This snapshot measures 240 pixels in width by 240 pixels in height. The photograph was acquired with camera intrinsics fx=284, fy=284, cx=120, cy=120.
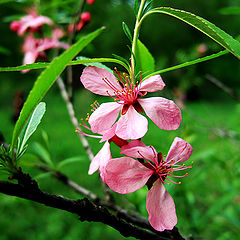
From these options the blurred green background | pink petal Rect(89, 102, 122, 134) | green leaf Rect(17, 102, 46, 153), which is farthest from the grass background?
pink petal Rect(89, 102, 122, 134)

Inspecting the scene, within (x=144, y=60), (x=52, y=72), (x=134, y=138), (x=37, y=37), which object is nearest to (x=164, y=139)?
(x=37, y=37)

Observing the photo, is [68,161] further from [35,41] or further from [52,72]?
[52,72]

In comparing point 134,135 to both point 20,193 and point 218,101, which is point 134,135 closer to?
point 20,193

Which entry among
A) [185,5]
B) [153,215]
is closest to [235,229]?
[153,215]

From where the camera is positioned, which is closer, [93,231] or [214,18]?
[93,231]

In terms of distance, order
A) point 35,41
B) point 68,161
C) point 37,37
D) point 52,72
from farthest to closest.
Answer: point 37,37
point 35,41
point 68,161
point 52,72
